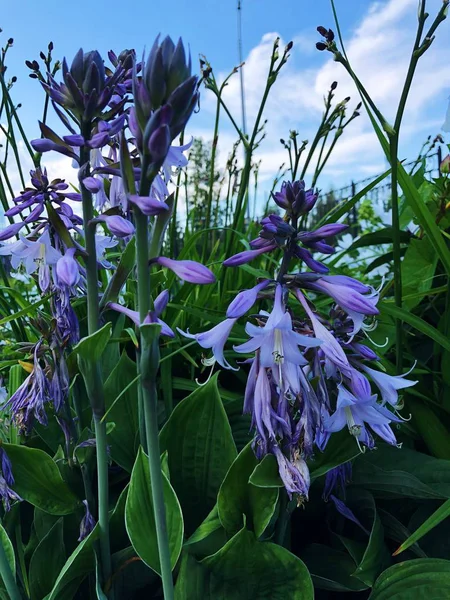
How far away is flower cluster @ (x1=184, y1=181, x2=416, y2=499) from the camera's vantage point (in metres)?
0.70

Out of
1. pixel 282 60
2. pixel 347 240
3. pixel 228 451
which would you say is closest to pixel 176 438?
pixel 228 451

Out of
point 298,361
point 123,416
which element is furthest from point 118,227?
point 123,416

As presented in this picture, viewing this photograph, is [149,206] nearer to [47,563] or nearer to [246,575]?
[246,575]

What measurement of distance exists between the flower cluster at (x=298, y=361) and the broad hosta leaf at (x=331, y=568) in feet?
0.98

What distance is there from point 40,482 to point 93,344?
45cm

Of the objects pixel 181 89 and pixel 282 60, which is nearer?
pixel 181 89

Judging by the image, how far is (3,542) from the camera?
0.90m

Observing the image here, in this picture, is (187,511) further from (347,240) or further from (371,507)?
(347,240)

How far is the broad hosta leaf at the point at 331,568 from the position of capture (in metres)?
0.92

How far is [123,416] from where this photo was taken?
3.86 feet

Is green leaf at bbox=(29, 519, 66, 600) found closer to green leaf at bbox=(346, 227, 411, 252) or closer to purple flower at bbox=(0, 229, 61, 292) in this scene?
purple flower at bbox=(0, 229, 61, 292)

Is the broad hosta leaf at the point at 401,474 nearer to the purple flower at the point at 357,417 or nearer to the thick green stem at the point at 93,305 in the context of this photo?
the purple flower at the point at 357,417

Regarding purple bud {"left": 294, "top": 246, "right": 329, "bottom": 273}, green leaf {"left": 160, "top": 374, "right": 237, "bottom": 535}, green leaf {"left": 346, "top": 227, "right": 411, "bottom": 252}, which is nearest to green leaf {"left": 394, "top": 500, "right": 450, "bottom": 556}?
green leaf {"left": 160, "top": 374, "right": 237, "bottom": 535}

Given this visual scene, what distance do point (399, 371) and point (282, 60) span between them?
1006mm
